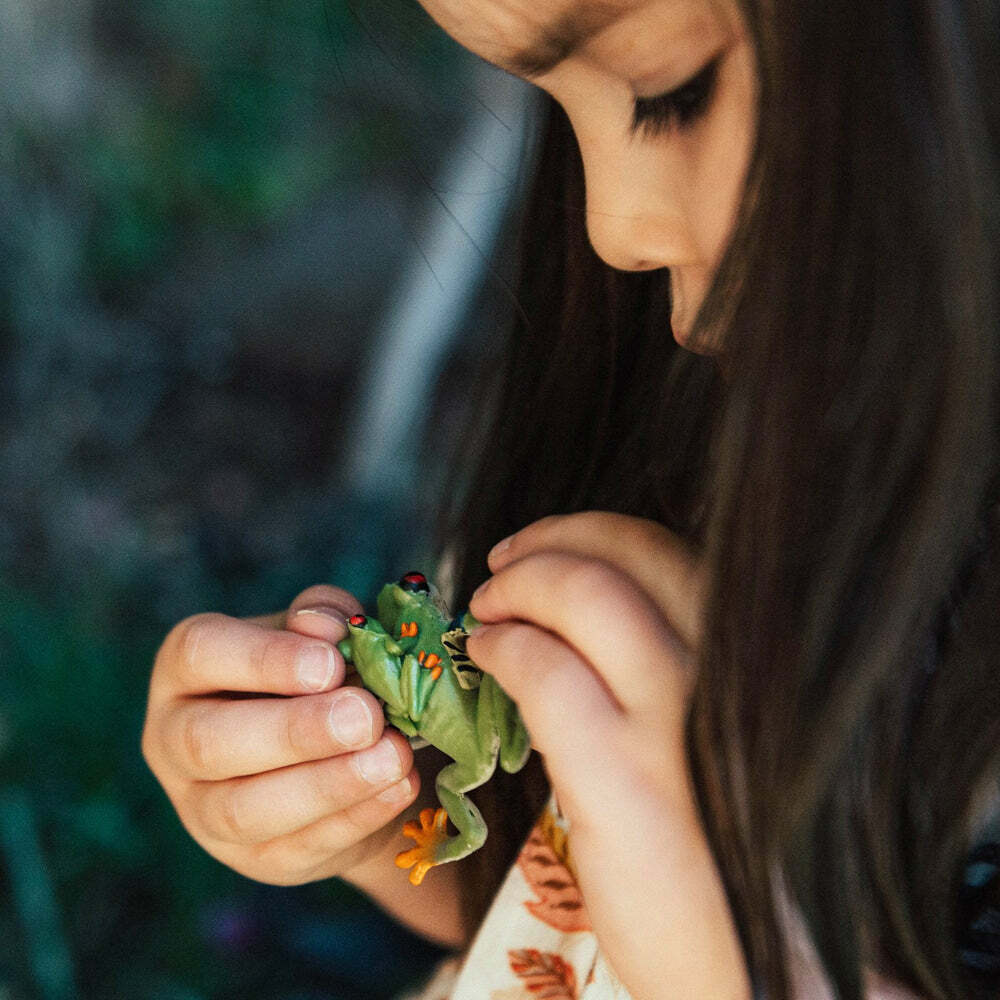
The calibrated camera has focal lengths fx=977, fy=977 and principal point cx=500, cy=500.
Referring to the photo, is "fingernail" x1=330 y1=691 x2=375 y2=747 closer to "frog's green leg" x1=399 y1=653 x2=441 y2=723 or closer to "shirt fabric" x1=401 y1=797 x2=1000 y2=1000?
"frog's green leg" x1=399 y1=653 x2=441 y2=723

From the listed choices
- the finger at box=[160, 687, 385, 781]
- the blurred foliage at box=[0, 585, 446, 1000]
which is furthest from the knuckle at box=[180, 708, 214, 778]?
the blurred foliage at box=[0, 585, 446, 1000]

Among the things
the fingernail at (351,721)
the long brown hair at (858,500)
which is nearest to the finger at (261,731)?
the fingernail at (351,721)

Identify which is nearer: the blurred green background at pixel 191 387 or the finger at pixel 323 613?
the finger at pixel 323 613

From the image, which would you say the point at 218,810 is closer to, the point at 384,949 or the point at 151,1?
the point at 384,949

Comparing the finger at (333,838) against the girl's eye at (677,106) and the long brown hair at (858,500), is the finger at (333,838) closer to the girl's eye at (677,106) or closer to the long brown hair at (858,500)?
the long brown hair at (858,500)

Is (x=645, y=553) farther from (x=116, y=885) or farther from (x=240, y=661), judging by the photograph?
(x=116, y=885)

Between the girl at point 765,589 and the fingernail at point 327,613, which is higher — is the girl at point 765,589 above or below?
above

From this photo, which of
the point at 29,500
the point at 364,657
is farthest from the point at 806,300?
the point at 29,500
